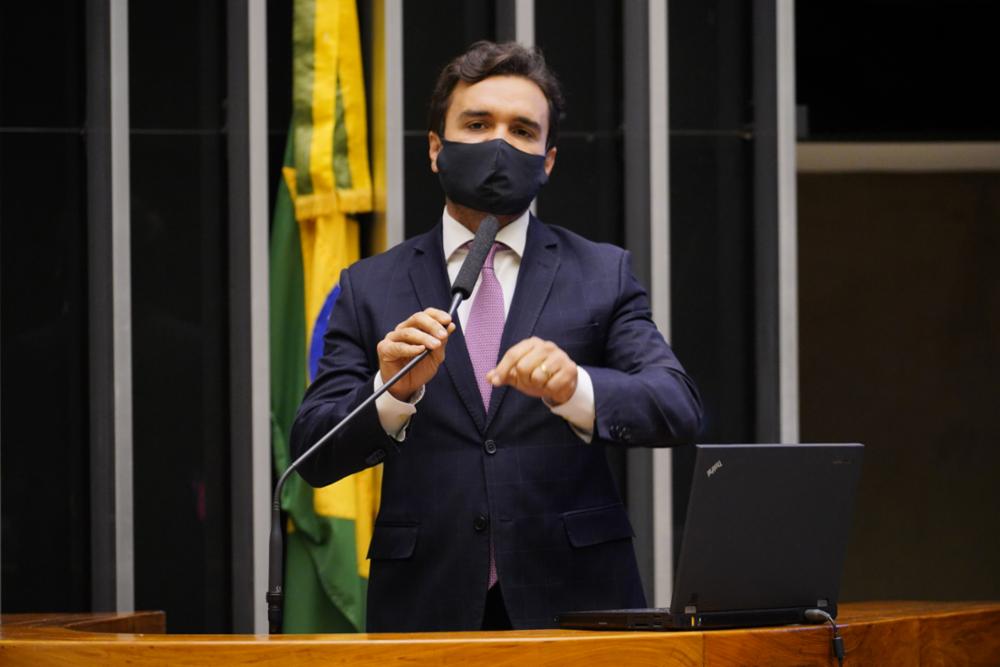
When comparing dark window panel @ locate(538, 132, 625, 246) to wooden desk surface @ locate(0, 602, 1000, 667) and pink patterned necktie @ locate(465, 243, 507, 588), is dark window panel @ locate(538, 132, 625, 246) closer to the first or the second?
pink patterned necktie @ locate(465, 243, 507, 588)

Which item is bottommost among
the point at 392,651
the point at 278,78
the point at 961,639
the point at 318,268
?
the point at 961,639

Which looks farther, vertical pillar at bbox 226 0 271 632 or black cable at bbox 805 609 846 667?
vertical pillar at bbox 226 0 271 632

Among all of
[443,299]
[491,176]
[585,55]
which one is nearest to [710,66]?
[585,55]

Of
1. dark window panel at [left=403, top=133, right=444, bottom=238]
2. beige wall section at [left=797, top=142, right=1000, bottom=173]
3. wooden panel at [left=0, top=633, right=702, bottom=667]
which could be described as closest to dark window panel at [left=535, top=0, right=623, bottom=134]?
dark window panel at [left=403, top=133, right=444, bottom=238]

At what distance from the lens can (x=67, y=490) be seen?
4168 millimetres

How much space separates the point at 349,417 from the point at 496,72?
33.3 inches

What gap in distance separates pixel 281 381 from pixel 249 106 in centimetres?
74

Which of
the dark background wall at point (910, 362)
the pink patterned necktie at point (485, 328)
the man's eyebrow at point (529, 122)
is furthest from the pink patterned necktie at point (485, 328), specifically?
the dark background wall at point (910, 362)

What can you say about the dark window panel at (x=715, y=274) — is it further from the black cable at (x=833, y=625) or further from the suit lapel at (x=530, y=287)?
the black cable at (x=833, y=625)

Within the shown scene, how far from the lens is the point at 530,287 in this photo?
8.58 feet

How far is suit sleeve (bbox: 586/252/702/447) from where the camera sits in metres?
2.39

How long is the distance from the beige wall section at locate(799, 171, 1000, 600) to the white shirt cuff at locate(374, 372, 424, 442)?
14.4 ft

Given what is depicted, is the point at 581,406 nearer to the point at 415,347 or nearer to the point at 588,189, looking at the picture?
the point at 415,347

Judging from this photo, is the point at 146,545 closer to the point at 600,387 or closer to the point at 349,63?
the point at 349,63
